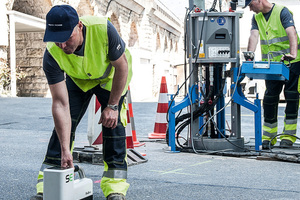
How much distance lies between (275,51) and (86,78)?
3.31 metres

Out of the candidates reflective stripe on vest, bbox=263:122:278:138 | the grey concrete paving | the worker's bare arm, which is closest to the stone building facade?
the grey concrete paving

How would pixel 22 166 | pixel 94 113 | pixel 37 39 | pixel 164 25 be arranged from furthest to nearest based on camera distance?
pixel 164 25 → pixel 37 39 → pixel 94 113 → pixel 22 166

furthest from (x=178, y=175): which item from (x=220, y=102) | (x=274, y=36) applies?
(x=274, y=36)

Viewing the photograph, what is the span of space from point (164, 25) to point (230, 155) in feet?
98.9

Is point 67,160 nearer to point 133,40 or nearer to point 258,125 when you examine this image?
point 258,125

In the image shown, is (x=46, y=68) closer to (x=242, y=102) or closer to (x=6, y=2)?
(x=242, y=102)

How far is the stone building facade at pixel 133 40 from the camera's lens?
17.5m

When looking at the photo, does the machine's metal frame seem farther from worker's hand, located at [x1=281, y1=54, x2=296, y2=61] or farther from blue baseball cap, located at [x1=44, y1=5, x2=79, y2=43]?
blue baseball cap, located at [x1=44, y1=5, x2=79, y2=43]

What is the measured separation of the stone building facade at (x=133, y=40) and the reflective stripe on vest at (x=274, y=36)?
428 inches

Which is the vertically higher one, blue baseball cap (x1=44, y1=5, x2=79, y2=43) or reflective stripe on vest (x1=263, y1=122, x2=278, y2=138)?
blue baseball cap (x1=44, y1=5, x2=79, y2=43)

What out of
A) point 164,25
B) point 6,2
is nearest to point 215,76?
point 6,2

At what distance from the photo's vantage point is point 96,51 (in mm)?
3012

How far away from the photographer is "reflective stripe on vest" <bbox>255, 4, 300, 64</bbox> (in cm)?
577

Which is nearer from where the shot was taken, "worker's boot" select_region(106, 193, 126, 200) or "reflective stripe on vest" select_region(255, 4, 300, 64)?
"worker's boot" select_region(106, 193, 126, 200)
